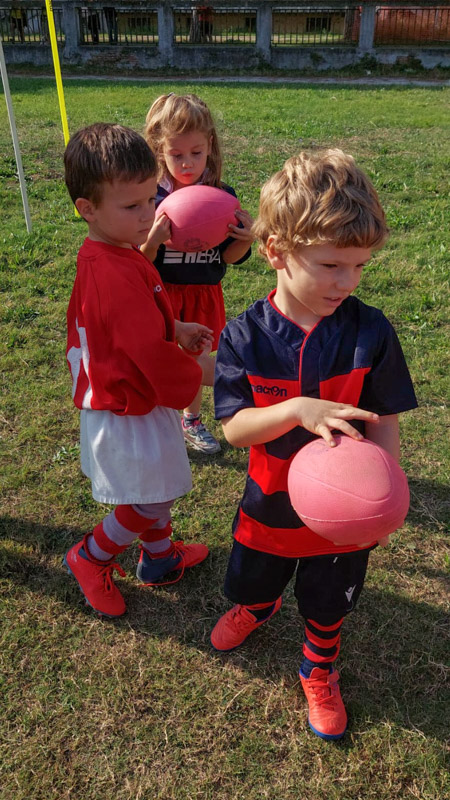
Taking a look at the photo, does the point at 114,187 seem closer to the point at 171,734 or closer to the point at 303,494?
the point at 303,494

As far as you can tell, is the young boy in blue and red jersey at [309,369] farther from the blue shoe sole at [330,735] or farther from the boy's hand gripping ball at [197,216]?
the boy's hand gripping ball at [197,216]

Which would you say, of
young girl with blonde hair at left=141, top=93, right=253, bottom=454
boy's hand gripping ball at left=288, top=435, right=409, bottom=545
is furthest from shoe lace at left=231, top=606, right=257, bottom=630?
young girl with blonde hair at left=141, top=93, right=253, bottom=454

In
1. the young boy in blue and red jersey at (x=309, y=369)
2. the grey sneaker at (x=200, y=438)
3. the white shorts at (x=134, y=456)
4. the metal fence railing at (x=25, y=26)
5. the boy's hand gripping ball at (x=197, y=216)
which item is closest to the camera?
the young boy in blue and red jersey at (x=309, y=369)

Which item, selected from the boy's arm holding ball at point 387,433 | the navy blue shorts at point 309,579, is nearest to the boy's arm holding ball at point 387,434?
the boy's arm holding ball at point 387,433

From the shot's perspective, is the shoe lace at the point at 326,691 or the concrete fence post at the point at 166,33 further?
the concrete fence post at the point at 166,33

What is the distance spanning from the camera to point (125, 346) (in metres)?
2.23

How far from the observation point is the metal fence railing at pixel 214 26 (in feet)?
68.0

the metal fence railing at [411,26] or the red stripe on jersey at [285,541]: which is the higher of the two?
the metal fence railing at [411,26]

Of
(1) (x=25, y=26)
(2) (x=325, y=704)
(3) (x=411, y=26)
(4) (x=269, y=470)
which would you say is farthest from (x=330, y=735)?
(1) (x=25, y=26)

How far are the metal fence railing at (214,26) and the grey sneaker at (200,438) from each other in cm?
1982

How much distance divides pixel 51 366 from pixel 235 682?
9.07ft

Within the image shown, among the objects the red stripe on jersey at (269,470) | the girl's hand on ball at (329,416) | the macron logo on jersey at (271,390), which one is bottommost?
the red stripe on jersey at (269,470)

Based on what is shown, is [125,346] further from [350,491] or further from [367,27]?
[367,27]

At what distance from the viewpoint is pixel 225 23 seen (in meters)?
21.7
